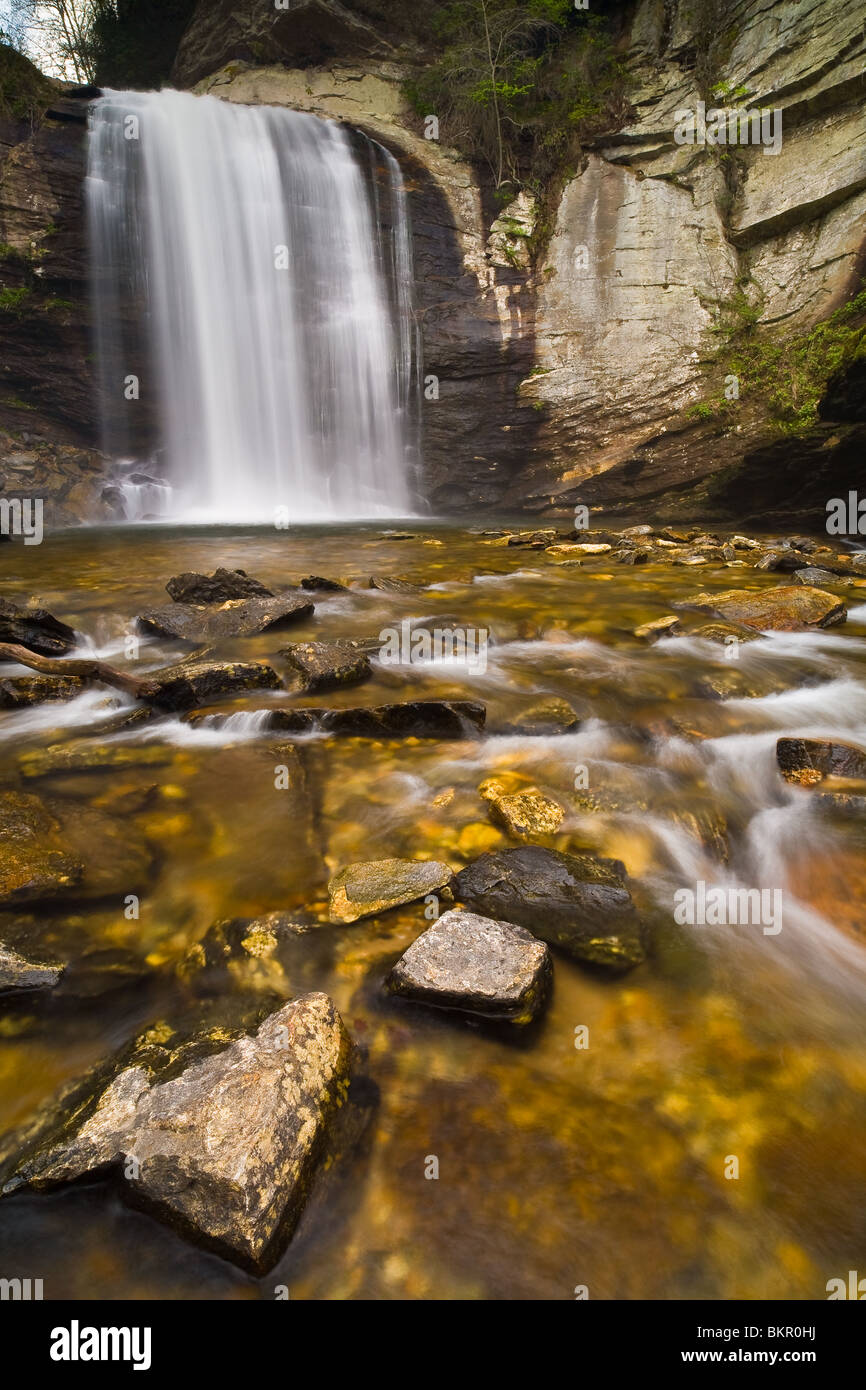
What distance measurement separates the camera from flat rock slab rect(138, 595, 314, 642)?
226 inches

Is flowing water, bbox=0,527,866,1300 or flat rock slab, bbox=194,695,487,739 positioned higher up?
flat rock slab, bbox=194,695,487,739

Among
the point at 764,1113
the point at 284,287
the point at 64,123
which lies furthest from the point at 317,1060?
the point at 64,123

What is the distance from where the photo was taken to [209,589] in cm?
667

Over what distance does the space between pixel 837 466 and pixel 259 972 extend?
13.1m

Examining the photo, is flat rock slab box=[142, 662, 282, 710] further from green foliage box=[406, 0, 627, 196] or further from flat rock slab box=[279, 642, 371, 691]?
green foliage box=[406, 0, 627, 196]

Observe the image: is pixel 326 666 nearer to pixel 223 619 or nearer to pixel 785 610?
pixel 223 619

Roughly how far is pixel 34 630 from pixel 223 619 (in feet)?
4.93

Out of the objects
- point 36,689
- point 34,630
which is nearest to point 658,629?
point 36,689

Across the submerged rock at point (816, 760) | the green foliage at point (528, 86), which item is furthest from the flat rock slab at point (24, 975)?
the green foliage at point (528, 86)

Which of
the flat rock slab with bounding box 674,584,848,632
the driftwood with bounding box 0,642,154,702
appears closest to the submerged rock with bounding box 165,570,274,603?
the driftwood with bounding box 0,642,154,702

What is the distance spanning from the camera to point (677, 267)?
1598 centimetres

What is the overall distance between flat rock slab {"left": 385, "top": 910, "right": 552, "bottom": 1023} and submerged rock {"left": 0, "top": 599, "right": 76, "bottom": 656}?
4.56 metres

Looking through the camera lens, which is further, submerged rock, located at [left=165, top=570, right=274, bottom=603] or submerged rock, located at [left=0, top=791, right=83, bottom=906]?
submerged rock, located at [left=165, top=570, right=274, bottom=603]
